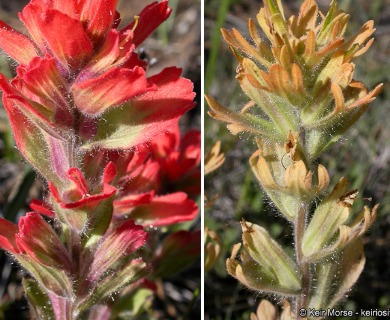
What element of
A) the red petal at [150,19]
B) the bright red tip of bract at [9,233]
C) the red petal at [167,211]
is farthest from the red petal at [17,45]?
the red petal at [167,211]

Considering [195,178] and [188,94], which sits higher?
[188,94]

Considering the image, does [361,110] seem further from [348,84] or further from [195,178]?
[195,178]

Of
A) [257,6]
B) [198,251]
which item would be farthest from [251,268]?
[257,6]

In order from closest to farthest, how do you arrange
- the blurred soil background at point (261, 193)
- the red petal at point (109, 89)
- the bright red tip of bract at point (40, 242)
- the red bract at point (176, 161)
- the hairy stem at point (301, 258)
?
the red petal at point (109, 89)
the bright red tip of bract at point (40, 242)
the hairy stem at point (301, 258)
the red bract at point (176, 161)
the blurred soil background at point (261, 193)

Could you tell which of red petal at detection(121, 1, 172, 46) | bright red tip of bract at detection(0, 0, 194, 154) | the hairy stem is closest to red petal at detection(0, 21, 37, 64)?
bright red tip of bract at detection(0, 0, 194, 154)

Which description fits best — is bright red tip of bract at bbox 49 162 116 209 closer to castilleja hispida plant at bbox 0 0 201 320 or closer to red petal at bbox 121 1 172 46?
castilleja hispida plant at bbox 0 0 201 320

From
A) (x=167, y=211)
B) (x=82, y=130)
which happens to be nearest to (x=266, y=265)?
(x=167, y=211)

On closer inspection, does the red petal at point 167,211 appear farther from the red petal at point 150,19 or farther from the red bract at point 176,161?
the red petal at point 150,19

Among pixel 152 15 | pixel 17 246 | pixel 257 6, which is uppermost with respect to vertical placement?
pixel 152 15
